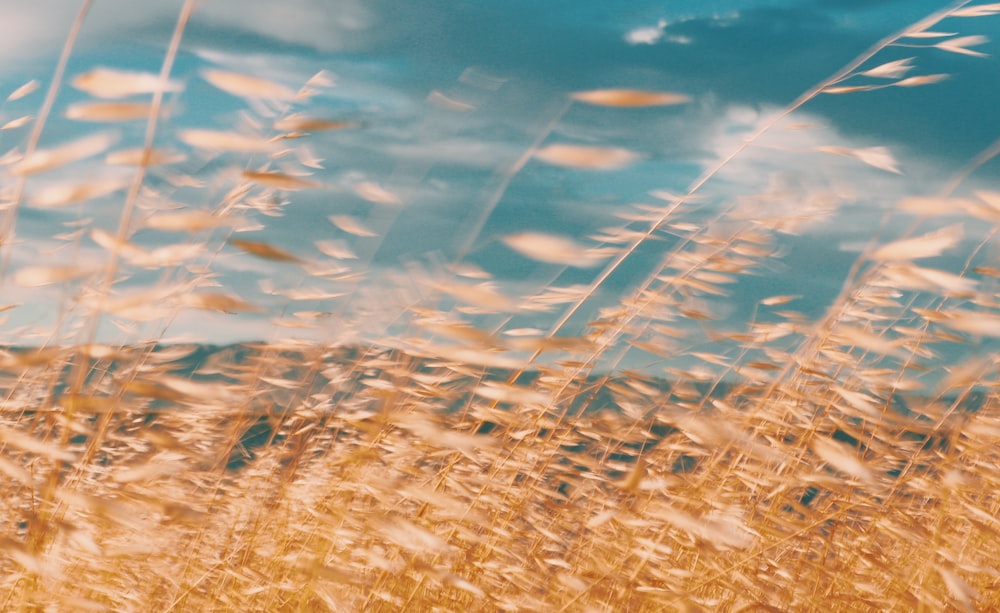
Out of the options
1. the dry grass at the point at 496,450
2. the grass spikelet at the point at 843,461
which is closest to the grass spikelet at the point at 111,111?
the dry grass at the point at 496,450

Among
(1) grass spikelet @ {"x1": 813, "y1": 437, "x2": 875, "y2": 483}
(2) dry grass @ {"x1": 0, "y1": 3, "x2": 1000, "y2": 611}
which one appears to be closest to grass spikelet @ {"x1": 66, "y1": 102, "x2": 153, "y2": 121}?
(2) dry grass @ {"x1": 0, "y1": 3, "x2": 1000, "y2": 611}

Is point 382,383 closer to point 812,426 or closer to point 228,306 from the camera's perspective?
point 228,306

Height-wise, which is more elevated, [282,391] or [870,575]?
[282,391]

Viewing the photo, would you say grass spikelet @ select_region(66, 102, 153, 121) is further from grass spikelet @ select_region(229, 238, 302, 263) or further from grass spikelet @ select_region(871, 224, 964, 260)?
grass spikelet @ select_region(871, 224, 964, 260)

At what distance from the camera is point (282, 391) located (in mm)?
1917

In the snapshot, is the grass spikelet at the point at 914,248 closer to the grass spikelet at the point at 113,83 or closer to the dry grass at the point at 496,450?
the dry grass at the point at 496,450

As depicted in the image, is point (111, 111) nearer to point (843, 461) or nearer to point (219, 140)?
point (219, 140)

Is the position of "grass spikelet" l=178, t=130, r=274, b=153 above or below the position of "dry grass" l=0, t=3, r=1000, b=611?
above

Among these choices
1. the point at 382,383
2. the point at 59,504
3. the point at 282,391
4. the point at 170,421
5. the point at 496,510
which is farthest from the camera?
the point at 170,421

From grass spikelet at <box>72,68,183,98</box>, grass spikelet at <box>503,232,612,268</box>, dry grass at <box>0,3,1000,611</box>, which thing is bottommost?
dry grass at <box>0,3,1000,611</box>

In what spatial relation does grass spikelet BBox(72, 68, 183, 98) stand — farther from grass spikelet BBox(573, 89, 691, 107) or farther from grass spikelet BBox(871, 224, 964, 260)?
grass spikelet BBox(871, 224, 964, 260)

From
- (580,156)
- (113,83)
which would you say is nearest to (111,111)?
(113,83)

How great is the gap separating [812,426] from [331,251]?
4.16 feet

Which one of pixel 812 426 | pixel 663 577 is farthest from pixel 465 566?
pixel 812 426
